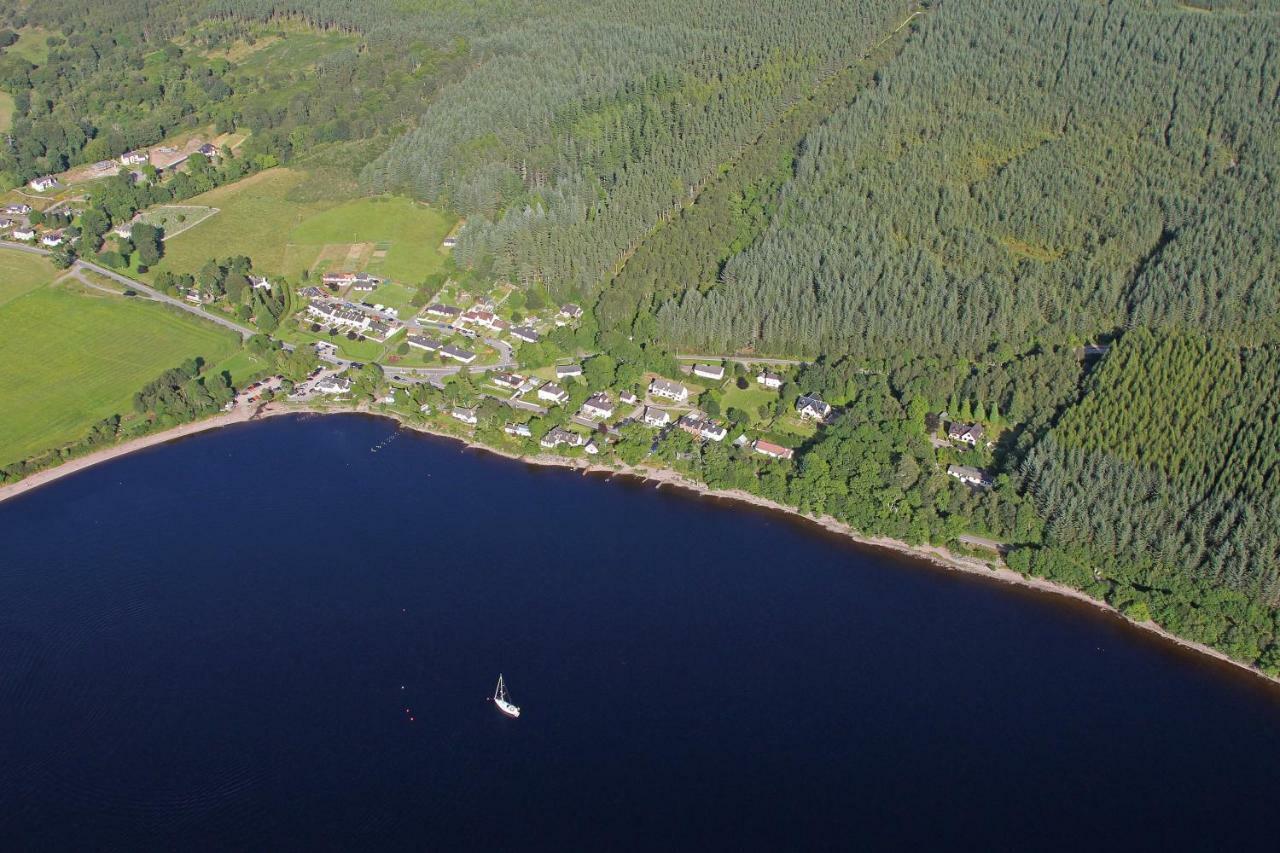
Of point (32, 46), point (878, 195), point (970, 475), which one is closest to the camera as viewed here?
point (970, 475)

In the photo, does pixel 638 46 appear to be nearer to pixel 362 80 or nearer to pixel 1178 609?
pixel 362 80

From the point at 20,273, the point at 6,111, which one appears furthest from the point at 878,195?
the point at 6,111

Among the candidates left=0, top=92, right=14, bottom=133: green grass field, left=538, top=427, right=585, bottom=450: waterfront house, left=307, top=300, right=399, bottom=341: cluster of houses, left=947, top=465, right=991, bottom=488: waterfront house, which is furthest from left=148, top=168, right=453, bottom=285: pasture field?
left=947, top=465, right=991, bottom=488: waterfront house

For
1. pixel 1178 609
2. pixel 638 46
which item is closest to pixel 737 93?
pixel 638 46

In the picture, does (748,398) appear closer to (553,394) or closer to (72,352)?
(553,394)

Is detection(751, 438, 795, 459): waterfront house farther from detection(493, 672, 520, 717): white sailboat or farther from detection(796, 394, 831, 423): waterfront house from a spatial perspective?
detection(493, 672, 520, 717): white sailboat
